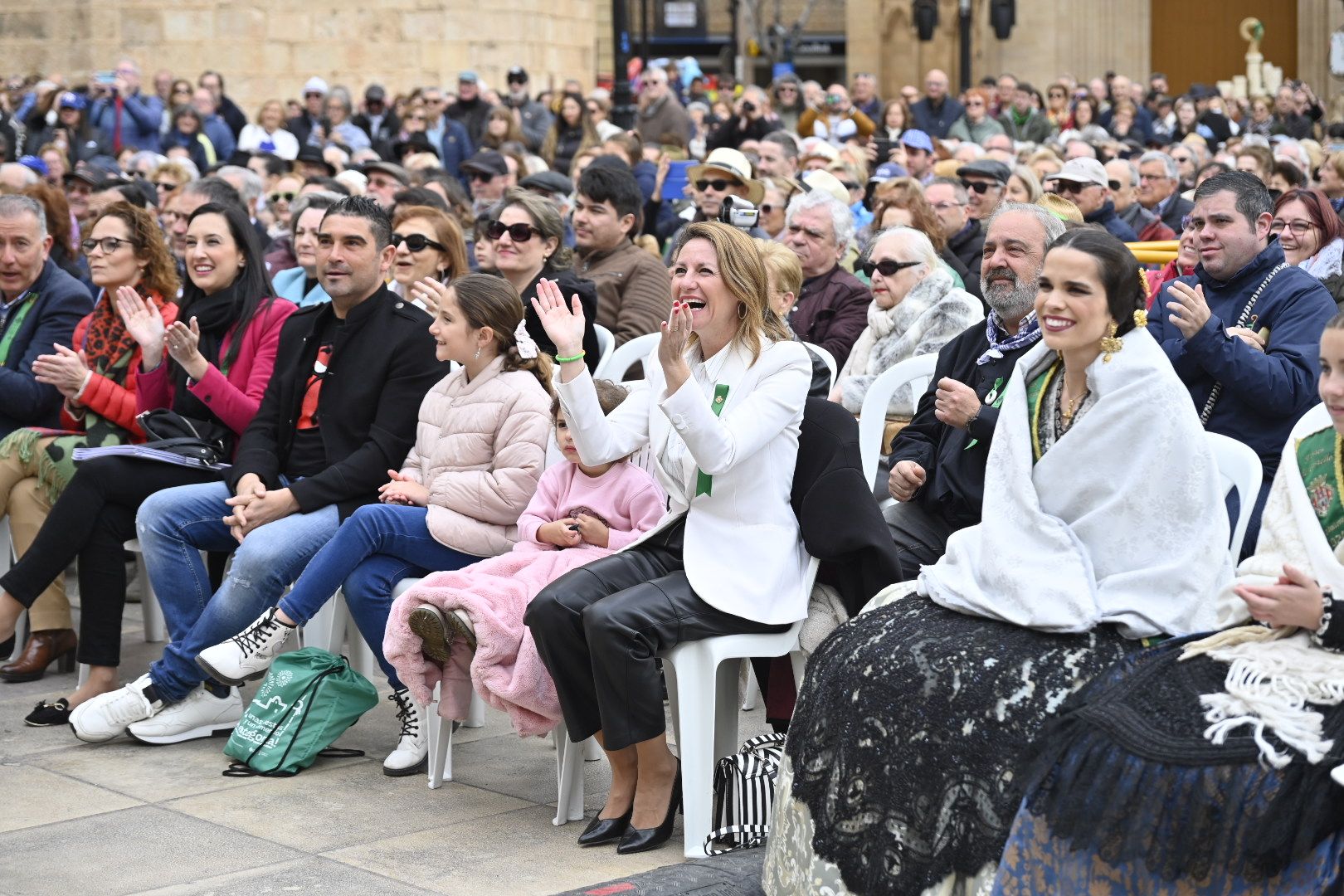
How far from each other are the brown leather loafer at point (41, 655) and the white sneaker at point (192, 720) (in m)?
0.90

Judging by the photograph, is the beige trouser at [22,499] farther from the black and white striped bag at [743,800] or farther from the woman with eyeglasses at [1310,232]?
the woman with eyeglasses at [1310,232]

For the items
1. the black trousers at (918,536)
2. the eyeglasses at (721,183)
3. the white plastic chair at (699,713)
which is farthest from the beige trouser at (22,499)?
the eyeglasses at (721,183)

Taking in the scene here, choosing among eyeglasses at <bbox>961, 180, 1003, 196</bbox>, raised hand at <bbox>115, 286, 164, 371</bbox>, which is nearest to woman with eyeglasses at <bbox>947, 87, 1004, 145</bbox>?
eyeglasses at <bbox>961, 180, 1003, 196</bbox>

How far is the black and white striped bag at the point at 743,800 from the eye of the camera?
14.7ft

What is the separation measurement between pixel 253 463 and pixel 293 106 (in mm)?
13638

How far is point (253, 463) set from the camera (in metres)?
5.87

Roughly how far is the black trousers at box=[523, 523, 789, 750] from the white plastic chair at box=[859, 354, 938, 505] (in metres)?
1.34

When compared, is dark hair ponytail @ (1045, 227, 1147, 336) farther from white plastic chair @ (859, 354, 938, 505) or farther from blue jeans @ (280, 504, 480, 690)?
blue jeans @ (280, 504, 480, 690)

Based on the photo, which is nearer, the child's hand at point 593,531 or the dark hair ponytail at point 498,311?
the child's hand at point 593,531

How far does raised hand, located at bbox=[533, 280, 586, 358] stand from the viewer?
4.66 meters

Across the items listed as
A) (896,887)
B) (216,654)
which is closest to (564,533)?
(216,654)

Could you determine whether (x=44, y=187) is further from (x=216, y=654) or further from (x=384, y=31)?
(x=384, y=31)

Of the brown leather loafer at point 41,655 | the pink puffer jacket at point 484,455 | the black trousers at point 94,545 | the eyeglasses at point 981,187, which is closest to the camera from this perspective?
the pink puffer jacket at point 484,455

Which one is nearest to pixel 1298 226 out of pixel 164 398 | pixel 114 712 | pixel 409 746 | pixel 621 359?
pixel 621 359
